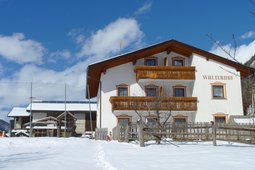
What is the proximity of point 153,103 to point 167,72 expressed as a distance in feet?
10.3

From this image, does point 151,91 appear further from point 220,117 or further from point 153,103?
point 220,117

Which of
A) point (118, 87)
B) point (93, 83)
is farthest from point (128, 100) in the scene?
point (93, 83)

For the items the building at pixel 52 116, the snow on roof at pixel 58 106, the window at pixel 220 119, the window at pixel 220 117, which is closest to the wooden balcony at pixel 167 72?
the window at pixel 220 117

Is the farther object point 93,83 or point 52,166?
point 93,83

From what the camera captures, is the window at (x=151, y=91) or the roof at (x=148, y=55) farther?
the window at (x=151, y=91)

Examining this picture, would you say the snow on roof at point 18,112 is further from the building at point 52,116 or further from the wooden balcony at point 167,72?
the wooden balcony at point 167,72

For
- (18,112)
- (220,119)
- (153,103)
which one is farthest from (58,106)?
(220,119)

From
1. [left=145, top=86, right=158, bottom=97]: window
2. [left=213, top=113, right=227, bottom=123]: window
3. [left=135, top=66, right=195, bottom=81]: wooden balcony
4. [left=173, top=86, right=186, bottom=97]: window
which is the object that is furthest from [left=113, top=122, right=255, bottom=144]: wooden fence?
[left=173, top=86, right=186, bottom=97]: window

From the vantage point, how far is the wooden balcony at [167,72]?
31375 millimetres

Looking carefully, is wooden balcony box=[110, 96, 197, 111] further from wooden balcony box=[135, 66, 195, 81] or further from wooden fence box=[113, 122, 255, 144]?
wooden fence box=[113, 122, 255, 144]

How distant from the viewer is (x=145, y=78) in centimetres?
3117

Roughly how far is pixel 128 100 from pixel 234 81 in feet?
33.1

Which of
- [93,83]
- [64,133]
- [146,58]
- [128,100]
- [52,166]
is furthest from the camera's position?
[64,133]

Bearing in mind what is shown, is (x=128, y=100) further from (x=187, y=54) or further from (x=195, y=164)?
(x=195, y=164)
